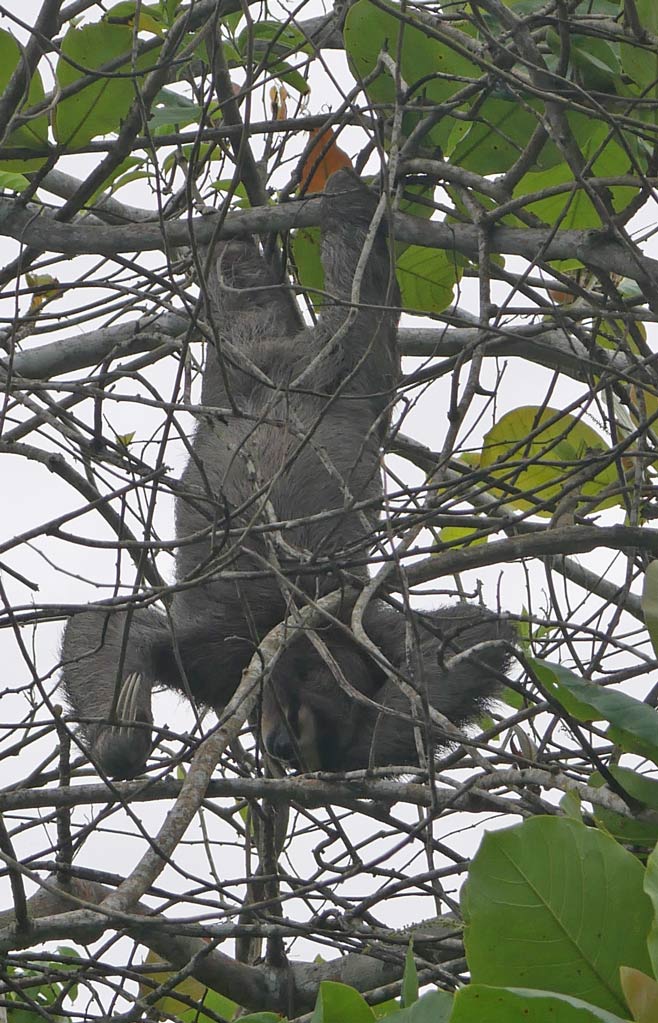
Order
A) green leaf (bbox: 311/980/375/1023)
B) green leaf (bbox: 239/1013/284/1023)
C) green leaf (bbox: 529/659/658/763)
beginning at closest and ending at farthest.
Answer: green leaf (bbox: 311/980/375/1023) → green leaf (bbox: 529/659/658/763) → green leaf (bbox: 239/1013/284/1023)

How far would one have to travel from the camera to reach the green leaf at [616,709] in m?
1.94

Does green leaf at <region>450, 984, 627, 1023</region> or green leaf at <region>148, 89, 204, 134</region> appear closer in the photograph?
green leaf at <region>450, 984, 627, 1023</region>

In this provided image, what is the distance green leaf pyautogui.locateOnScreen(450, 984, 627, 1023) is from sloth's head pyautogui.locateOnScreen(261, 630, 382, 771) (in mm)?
2575

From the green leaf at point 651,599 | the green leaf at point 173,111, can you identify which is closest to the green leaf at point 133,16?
the green leaf at point 173,111

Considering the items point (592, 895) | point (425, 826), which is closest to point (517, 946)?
point (592, 895)

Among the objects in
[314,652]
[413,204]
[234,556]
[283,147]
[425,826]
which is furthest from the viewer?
[314,652]

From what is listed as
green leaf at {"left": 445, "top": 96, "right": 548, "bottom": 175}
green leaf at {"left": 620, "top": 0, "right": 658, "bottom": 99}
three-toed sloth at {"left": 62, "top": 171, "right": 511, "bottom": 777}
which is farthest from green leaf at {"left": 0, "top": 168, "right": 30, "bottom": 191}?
green leaf at {"left": 620, "top": 0, "right": 658, "bottom": 99}

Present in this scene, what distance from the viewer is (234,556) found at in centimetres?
285

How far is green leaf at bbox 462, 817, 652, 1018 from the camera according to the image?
1592 mm

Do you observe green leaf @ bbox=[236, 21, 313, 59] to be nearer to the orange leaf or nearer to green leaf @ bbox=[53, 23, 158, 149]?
the orange leaf

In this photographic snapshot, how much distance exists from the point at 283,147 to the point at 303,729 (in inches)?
83.0

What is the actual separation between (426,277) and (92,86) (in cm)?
132

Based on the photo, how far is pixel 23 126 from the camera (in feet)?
11.5

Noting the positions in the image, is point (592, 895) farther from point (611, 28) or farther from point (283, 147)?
point (283, 147)
